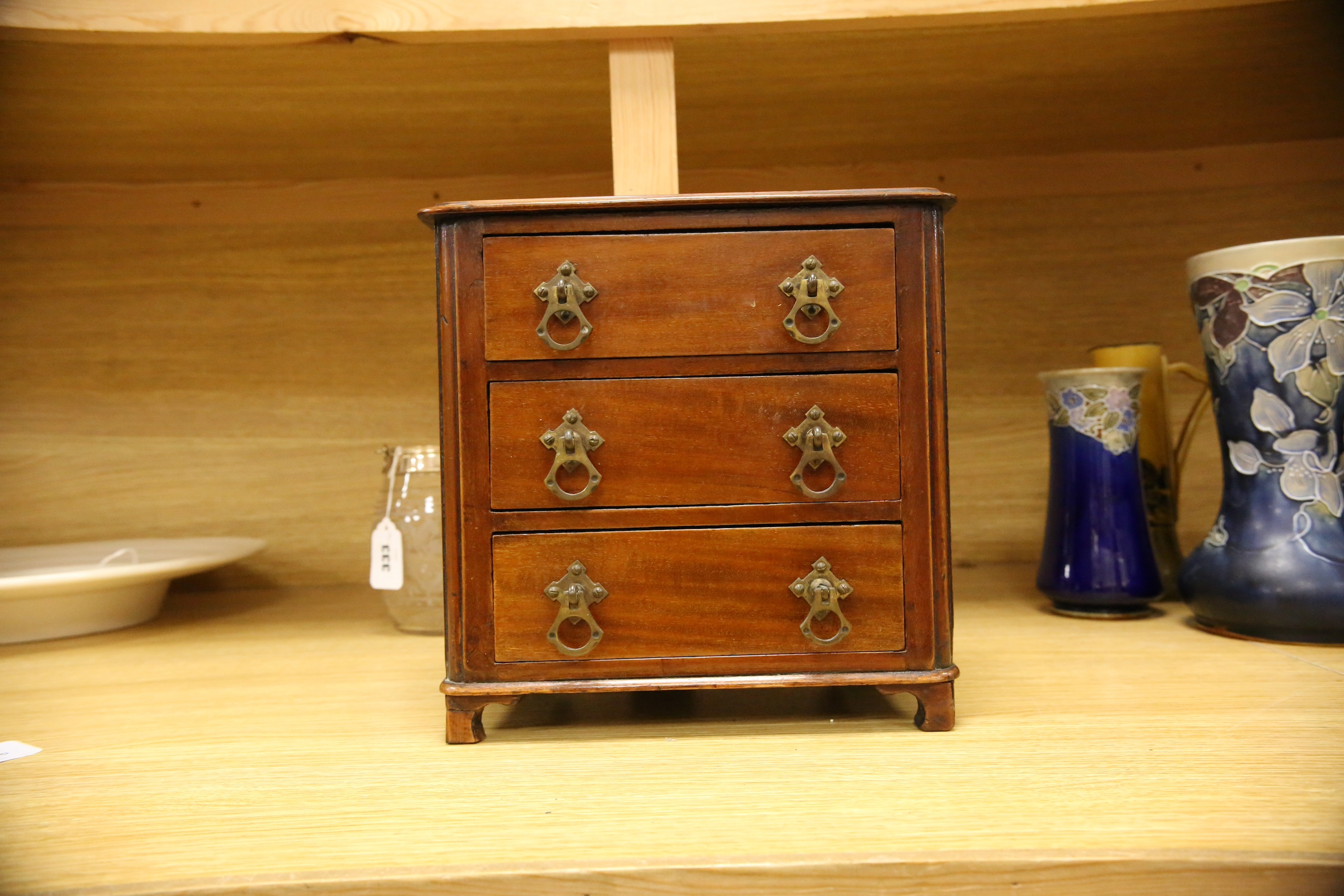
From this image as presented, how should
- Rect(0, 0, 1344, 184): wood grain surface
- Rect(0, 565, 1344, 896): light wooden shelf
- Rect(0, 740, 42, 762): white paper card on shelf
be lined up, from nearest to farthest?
Rect(0, 565, 1344, 896): light wooden shelf, Rect(0, 740, 42, 762): white paper card on shelf, Rect(0, 0, 1344, 184): wood grain surface

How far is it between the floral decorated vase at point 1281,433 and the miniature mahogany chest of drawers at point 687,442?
0.42 meters

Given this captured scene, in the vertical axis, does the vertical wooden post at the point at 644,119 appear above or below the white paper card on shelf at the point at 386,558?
above

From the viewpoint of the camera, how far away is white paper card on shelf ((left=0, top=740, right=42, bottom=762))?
0.71 m

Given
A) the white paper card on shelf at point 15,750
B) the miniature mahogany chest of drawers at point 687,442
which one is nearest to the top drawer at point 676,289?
the miniature mahogany chest of drawers at point 687,442

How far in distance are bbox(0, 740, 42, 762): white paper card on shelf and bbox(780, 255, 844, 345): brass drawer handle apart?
730mm

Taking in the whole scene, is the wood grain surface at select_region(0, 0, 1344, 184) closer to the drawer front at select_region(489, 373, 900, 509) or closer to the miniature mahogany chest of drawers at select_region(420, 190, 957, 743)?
the miniature mahogany chest of drawers at select_region(420, 190, 957, 743)

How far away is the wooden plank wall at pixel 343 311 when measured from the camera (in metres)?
1.29

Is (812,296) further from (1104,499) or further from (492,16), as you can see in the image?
(1104,499)

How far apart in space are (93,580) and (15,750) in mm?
348

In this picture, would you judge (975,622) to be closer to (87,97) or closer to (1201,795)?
(1201,795)

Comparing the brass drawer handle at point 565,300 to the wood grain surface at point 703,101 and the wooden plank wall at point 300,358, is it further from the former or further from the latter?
the wooden plank wall at point 300,358

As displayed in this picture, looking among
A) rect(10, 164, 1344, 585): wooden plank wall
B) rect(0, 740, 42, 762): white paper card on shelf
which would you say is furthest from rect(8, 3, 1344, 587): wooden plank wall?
rect(0, 740, 42, 762): white paper card on shelf

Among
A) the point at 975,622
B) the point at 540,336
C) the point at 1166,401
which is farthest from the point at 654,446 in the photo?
the point at 1166,401

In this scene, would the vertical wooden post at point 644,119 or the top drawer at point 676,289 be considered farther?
the vertical wooden post at point 644,119
